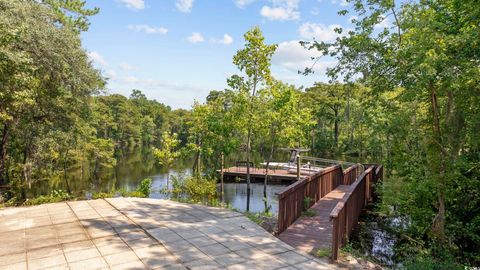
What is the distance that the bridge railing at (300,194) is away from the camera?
19.6 ft

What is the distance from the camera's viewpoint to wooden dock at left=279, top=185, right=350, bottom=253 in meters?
5.41

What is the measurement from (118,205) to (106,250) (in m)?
2.81

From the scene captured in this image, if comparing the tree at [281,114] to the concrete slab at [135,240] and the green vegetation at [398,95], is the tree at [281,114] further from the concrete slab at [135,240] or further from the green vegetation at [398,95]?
the concrete slab at [135,240]

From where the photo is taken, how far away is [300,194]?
7094 mm

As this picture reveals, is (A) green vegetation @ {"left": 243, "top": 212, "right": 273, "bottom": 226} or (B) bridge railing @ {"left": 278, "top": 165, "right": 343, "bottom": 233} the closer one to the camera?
(B) bridge railing @ {"left": 278, "top": 165, "right": 343, "bottom": 233}

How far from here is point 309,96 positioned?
126 ft

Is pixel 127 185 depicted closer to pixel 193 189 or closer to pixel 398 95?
pixel 193 189

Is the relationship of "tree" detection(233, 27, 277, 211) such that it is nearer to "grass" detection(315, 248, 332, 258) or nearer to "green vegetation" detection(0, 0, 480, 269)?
"green vegetation" detection(0, 0, 480, 269)

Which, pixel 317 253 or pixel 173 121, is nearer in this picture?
pixel 317 253

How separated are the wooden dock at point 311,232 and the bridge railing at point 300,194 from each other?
14cm

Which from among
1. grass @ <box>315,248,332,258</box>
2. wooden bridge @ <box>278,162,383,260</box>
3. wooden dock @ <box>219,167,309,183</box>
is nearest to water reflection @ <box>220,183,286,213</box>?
wooden dock @ <box>219,167,309,183</box>

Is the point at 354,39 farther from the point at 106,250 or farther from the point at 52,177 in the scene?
the point at 52,177

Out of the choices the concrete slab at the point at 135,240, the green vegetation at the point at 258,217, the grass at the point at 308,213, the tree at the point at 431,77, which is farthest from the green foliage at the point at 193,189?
the tree at the point at 431,77

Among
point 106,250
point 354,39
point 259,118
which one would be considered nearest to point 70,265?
point 106,250
